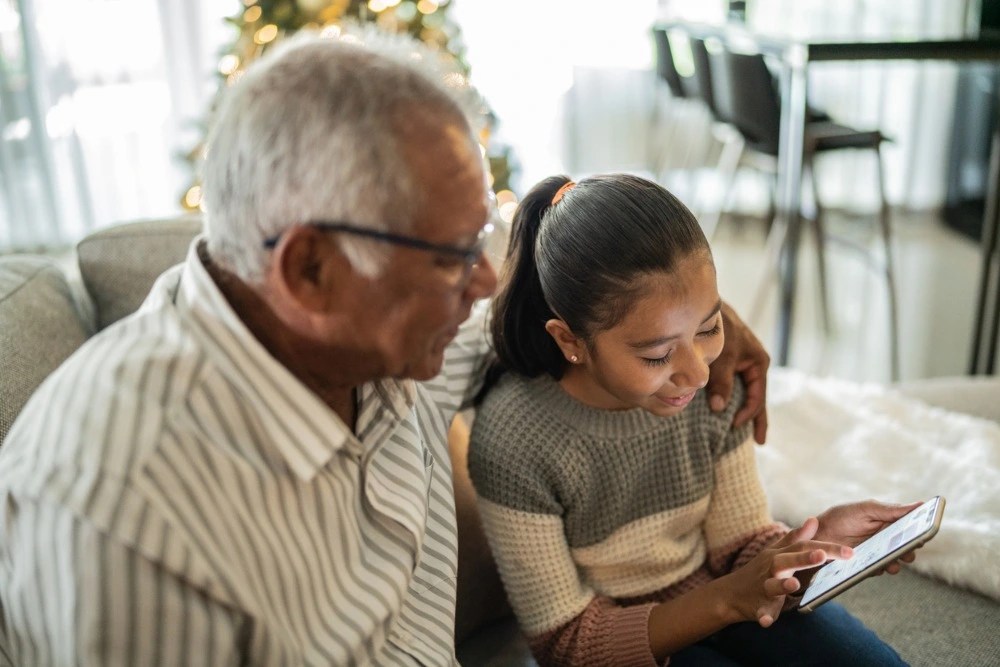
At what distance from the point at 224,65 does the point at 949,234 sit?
122 inches

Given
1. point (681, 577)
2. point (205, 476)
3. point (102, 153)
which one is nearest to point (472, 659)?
point (681, 577)

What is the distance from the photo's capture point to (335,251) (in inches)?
32.8

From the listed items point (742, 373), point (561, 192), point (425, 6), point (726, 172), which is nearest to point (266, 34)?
point (425, 6)

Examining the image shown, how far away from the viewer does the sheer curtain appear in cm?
353

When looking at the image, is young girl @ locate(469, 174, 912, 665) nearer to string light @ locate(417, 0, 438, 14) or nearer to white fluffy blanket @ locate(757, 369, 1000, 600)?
white fluffy blanket @ locate(757, 369, 1000, 600)

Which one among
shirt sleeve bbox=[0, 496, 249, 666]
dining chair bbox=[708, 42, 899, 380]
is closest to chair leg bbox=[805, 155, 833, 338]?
dining chair bbox=[708, 42, 899, 380]

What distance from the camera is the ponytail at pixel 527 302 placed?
1215mm

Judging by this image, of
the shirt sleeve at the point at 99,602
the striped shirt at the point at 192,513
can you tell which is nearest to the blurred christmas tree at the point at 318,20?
the striped shirt at the point at 192,513

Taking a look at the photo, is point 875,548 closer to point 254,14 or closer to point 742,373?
point 742,373

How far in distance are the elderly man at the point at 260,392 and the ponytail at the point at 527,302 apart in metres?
0.30

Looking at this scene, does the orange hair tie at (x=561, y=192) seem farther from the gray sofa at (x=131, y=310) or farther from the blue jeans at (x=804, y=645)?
the blue jeans at (x=804, y=645)

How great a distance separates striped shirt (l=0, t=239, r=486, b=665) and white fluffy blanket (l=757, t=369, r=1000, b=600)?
0.84 m

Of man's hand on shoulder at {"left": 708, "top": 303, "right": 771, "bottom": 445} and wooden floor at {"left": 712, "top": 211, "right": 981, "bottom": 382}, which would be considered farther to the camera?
wooden floor at {"left": 712, "top": 211, "right": 981, "bottom": 382}

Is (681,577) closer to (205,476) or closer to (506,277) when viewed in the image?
(506,277)
